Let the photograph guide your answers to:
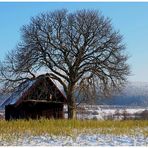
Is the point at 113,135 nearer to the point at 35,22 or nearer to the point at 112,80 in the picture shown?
the point at 112,80

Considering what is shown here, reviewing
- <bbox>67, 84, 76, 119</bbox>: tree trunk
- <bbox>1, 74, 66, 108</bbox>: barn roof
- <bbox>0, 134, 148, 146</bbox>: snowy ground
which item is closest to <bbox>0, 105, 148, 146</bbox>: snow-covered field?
<bbox>0, 134, 148, 146</bbox>: snowy ground

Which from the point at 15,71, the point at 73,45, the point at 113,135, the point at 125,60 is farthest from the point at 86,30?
the point at 113,135

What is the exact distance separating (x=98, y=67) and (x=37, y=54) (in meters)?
5.20

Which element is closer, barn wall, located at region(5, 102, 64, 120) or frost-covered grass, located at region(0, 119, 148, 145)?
frost-covered grass, located at region(0, 119, 148, 145)

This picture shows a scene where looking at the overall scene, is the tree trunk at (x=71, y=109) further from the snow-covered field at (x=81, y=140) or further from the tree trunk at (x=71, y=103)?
the snow-covered field at (x=81, y=140)

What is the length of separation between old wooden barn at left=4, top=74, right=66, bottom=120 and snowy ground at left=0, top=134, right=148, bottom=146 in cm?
2240

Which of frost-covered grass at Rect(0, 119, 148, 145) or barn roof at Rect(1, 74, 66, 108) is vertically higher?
barn roof at Rect(1, 74, 66, 108)

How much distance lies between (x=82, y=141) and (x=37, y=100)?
24.3 m

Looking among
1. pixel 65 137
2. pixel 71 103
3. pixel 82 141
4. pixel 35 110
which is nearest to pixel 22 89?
pixel 35 110

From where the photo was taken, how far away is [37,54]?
3756 cm

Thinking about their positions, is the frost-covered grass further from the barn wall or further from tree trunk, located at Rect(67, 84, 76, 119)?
tree trunk, located at Rect(67, 84, 76, 119)

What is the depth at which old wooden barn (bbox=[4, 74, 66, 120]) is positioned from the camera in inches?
1467

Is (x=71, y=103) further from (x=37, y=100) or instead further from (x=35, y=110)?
(x=35, y=110)

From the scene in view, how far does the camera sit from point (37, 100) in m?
37.7
